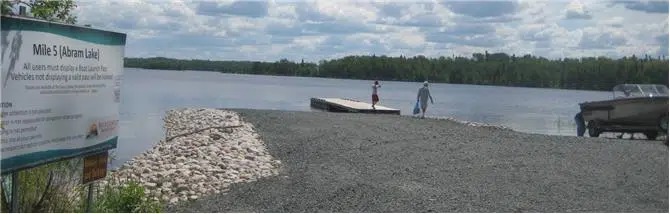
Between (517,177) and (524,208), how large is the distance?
2491mm

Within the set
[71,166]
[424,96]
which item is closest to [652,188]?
[71,166]

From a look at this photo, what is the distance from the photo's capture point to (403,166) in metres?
12.8

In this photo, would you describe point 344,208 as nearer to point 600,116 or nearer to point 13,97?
point 13,97

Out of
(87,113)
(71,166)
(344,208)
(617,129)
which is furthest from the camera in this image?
(617,129)

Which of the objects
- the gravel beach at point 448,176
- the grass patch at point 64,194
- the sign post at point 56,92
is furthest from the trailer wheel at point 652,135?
the sign post at point 56,92

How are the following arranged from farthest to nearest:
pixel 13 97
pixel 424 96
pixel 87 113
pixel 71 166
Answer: pixel 424 96 → pixel 71 166 → pixel 87 113 → pixel 13 97

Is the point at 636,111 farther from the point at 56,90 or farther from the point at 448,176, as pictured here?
the point at 56,90

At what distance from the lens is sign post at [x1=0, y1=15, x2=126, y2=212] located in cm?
589

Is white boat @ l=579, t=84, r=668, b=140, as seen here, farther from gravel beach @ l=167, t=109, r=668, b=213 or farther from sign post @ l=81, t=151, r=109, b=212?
sign post @ l=81, t=151, r=109, b=212

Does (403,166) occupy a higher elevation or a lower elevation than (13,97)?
lower

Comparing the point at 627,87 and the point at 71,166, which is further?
the point at 627,87

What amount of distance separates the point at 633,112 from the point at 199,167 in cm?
1291

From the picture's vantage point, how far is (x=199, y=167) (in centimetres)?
1231

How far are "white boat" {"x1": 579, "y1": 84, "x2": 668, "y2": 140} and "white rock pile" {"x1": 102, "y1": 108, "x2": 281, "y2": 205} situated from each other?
9.71 metres
